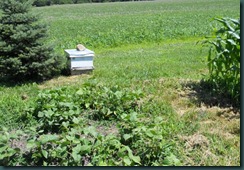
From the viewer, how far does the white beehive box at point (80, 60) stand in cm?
593

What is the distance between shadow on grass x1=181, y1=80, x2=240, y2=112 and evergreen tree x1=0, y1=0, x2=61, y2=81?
99.7 inches

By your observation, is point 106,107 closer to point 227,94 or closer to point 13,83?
point 227,94

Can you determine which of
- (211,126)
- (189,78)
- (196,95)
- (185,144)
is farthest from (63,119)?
(189,78)

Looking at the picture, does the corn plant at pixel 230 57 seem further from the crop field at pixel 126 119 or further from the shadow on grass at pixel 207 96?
the crop field at pixel 126 119

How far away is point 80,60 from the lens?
5.99 m

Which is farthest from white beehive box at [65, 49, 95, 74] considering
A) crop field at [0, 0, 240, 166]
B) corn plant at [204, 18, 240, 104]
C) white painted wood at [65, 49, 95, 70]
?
corn plant at [204, 18, 240, 104]

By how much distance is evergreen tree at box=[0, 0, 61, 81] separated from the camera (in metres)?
5.46

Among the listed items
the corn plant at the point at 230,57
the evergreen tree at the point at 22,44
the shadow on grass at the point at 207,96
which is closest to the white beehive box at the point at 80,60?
the evergreen tree at the point at 22,44

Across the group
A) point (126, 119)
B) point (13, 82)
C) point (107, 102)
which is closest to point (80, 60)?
point (13, 82)

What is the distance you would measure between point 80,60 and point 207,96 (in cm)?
266

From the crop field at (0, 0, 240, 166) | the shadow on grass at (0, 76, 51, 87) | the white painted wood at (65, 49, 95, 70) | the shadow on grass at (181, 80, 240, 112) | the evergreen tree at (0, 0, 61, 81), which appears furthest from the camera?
the white painted wood at (65, 49, 95, 70)

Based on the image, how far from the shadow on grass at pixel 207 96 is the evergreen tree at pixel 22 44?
253 cm

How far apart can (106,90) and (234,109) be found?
5.21 feet

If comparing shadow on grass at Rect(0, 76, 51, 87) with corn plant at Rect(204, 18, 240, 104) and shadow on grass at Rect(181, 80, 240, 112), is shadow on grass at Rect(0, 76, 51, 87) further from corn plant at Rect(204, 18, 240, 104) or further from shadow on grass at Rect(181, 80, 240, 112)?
corn plant at Rect(204, 18, 240, 104)
